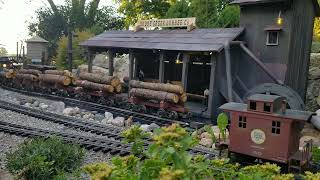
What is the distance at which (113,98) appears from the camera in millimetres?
16734

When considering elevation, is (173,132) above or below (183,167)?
above

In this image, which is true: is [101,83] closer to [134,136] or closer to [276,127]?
[276,127]

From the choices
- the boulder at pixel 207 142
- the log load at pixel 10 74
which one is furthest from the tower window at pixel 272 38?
the log load at pixel 10 74

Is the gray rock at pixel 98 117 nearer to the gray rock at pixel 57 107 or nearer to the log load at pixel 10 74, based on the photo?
the gray rock at pixel 57 107

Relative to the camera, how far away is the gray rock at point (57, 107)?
15831mm

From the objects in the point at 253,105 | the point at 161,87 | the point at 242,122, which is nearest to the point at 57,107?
the point at 161,87

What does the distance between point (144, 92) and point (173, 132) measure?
1175 centimetres

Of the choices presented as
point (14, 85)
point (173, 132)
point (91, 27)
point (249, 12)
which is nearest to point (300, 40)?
point (249, 12)

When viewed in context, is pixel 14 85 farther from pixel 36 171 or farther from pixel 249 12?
pixel 36 171

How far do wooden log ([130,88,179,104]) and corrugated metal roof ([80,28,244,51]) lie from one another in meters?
2.17

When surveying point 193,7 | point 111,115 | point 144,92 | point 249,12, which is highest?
point 193,7

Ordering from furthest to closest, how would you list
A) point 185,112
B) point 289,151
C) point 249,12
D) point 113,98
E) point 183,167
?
point 113,98 < point 249,12 < point 185,112 < point 289,151 < point 183,167

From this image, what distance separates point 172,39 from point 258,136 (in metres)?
9.62

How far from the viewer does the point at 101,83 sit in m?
17.1
